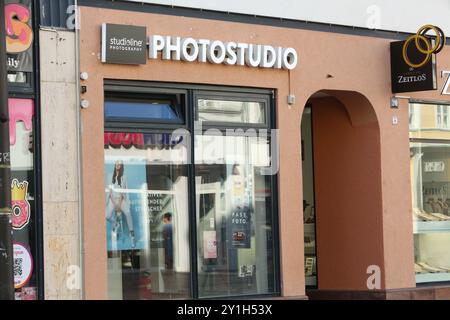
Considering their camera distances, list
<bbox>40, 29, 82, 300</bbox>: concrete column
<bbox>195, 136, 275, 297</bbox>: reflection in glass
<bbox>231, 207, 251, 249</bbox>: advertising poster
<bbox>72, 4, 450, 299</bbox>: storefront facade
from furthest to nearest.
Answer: <bbox>231, 207, 251, 249</bbox>: advertising poster → <bbox>195, 136, 275, 297</bbox>: reflection in glass → <bbox>72, 4, 450, 299</bbox>: storefront facade → <bbox>40, 29, 82, 300</bbox>: concrete column

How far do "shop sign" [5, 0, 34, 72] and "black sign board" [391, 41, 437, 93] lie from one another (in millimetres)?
5709

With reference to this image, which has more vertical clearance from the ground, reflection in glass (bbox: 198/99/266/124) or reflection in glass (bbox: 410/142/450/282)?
reflection in glass (bbox: 198/99/266/124)

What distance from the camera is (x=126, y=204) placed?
11.4 m

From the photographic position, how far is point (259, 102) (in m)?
12.4

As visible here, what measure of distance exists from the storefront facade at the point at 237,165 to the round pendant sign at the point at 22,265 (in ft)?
2.50

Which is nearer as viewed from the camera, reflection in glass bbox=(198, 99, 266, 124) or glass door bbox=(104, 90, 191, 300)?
glass door bbox=(104, 90, 191, 300)

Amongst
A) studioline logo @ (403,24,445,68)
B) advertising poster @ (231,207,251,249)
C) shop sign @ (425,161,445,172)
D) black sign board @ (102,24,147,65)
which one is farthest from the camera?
shop sign @ (425,161,445,172)

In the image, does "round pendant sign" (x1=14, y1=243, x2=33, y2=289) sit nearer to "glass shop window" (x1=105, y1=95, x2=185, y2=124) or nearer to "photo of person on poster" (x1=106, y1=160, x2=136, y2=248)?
"photo of person on poster" (x1=106, y1=160, x2=136, y2=248)

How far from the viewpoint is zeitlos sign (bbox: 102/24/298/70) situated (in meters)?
11.1

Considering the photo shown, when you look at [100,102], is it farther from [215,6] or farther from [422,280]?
[422,280]

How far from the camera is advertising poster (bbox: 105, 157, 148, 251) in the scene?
1126 cm

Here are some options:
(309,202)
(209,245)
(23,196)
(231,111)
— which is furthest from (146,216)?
(309,202)

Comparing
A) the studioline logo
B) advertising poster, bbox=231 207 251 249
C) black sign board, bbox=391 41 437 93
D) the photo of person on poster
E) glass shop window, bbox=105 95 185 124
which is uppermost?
the studioline logo

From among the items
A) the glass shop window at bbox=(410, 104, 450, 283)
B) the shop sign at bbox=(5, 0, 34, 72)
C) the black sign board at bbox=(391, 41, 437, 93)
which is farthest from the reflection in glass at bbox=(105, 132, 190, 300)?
the glass shop window at bbox=(410, 104, 450, 283)
